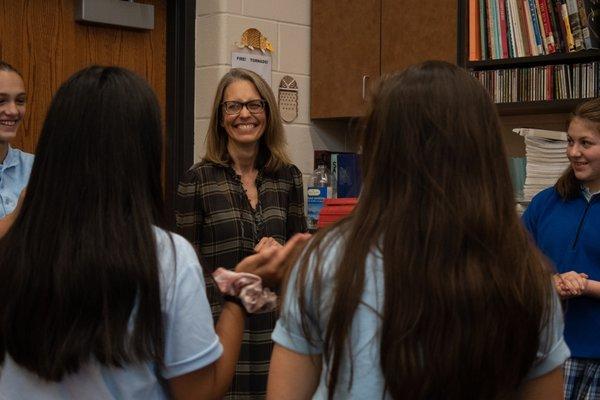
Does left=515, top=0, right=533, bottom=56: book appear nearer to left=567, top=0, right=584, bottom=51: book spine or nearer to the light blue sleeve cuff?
left=567, top=0, right=584, bottom=51: book spine

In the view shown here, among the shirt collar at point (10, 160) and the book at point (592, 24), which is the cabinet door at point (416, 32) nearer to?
the book at point (592, 24)

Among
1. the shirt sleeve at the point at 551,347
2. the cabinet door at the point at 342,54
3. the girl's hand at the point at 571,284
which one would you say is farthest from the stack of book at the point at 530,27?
the shirt sleeve at the point at 551,347

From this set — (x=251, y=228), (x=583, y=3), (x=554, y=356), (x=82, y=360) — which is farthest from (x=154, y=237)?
(x=583, y=3)

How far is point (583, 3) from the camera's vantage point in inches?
135

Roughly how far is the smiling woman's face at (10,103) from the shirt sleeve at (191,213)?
57 cm

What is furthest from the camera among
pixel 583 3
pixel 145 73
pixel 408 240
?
pixel 145 73

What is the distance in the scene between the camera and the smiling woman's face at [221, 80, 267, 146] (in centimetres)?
297

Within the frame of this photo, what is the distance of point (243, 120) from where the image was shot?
298 cm

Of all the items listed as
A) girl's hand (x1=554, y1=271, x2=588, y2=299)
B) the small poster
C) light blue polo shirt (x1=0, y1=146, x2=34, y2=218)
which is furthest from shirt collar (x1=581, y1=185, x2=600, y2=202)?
the small poster

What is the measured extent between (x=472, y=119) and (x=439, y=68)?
8cm

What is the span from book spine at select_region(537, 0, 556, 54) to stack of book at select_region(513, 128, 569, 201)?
33 centimetres

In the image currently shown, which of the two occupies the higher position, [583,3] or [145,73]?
[583,3]

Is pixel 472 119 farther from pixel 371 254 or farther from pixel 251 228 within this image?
pixel 251 228

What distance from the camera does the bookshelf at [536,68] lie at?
347cm
